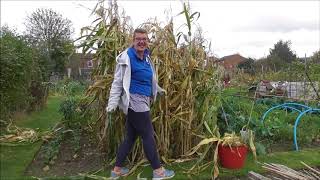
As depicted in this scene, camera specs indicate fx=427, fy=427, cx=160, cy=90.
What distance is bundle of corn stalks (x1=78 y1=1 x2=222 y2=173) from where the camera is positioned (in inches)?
227

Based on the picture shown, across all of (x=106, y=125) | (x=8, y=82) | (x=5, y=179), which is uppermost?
(x=8, y=82)

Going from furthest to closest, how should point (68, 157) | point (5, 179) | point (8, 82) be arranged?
point (8, 82) < point (68, 157) < point (5, 179)

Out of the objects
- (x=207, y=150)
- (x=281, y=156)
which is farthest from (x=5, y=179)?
(x=281, y=156)

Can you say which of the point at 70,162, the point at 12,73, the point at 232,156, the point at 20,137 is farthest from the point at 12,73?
the point at 232,156

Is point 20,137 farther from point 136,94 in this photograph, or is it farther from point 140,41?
point 140,41

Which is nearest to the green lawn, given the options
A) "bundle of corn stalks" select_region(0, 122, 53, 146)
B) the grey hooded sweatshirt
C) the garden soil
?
the garden soil

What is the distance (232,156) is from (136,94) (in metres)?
1.52

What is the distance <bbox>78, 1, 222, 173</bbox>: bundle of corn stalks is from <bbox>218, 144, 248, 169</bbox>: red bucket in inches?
16.0

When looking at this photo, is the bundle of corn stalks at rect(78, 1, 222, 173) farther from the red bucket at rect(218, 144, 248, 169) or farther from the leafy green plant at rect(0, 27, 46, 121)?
the leafy green plant at rect(0, 27, 46, 121)

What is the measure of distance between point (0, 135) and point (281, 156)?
16.7ft

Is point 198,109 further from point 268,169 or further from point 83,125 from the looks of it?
point 83,125

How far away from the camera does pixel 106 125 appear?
5.87 metres

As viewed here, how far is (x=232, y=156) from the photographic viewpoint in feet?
18.0

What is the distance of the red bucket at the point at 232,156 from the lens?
547 centimetres
